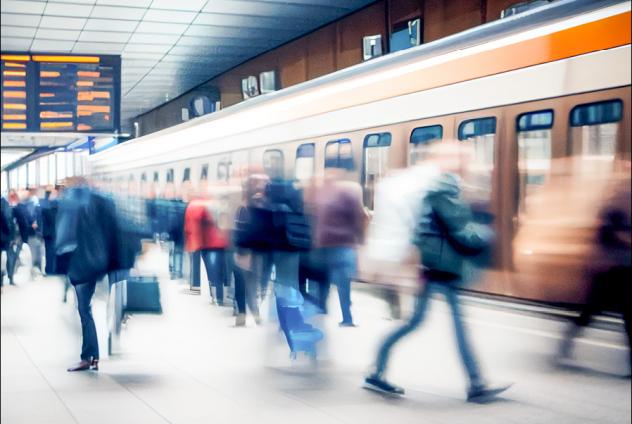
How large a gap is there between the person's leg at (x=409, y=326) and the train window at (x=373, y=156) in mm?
1062

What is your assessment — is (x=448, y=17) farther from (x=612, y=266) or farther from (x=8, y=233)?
(x=8, y=233)

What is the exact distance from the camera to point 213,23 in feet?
12.9

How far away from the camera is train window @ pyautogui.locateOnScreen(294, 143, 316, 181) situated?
6023 mm

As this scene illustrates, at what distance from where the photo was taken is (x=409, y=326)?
4.52 meters

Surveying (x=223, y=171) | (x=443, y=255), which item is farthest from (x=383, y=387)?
(x=223, y=171)

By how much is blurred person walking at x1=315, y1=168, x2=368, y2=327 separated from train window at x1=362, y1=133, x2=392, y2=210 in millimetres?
180

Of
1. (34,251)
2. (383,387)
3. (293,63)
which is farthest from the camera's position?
(34,251)

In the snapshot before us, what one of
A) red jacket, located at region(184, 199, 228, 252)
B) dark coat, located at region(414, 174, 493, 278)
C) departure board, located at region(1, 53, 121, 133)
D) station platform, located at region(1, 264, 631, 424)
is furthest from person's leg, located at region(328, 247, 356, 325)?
departure board, located at region(1, 53, 121, 133)

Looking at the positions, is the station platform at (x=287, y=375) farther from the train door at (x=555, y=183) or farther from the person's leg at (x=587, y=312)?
the train door at (x=555, y=183)

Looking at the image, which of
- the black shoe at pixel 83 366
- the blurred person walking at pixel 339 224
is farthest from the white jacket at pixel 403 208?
the black shoe at pixel 83 366

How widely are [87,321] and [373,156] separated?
2.25 m

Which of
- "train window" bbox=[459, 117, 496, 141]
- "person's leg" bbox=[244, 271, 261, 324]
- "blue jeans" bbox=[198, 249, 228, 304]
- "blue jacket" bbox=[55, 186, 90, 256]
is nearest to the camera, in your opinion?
"blue jacket" bbox=[55, 186, 90, 256]

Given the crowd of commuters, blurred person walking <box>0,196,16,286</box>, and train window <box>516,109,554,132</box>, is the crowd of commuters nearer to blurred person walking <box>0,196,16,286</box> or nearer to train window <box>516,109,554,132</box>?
train window <box>516,109,554,132</box>

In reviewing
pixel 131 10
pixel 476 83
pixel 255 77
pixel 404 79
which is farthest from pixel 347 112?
pixel 131 10
